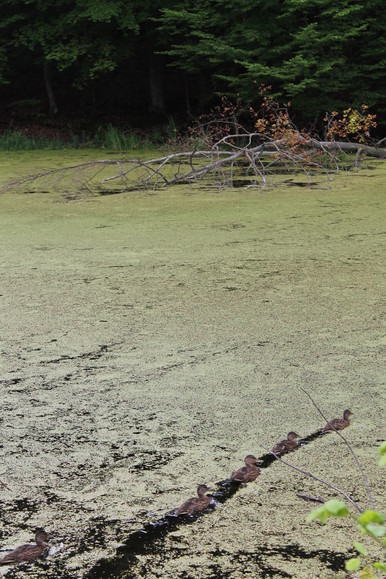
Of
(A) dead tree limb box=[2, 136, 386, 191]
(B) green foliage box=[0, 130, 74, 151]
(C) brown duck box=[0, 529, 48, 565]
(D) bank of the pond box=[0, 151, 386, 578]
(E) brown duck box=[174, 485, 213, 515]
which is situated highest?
(C) brown duck box=[0, 529, 48, 565]

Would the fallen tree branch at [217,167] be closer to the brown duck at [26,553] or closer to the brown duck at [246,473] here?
the brown duck at [246,473]

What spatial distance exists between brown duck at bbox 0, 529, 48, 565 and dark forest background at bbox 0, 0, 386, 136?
24.5ft

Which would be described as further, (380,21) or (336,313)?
(380,21)

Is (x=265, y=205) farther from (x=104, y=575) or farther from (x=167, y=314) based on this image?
(x=104, y=575)

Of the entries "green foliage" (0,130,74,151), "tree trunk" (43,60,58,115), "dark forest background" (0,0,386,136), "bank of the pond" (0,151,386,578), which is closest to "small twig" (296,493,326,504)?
"bank of the pond" (0,151,386,578)

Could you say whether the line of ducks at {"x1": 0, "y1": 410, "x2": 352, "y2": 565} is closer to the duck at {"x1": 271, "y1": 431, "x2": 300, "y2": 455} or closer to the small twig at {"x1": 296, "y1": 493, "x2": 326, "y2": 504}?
the duck at {"x1": 271, "y1": 431, "x2": 300, "y2": 455}

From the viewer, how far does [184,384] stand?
6.60 ft

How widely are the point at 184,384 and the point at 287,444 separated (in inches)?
18.0

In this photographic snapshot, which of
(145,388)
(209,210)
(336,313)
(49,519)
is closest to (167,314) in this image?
(336,313)

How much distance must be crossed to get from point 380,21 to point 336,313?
759cm

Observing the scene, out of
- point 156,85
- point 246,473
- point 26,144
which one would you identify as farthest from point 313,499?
point 156,85

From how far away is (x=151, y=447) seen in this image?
5.38 ft

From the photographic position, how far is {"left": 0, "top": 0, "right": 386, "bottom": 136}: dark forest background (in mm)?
9164

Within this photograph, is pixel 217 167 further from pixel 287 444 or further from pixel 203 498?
pixel 203 498
